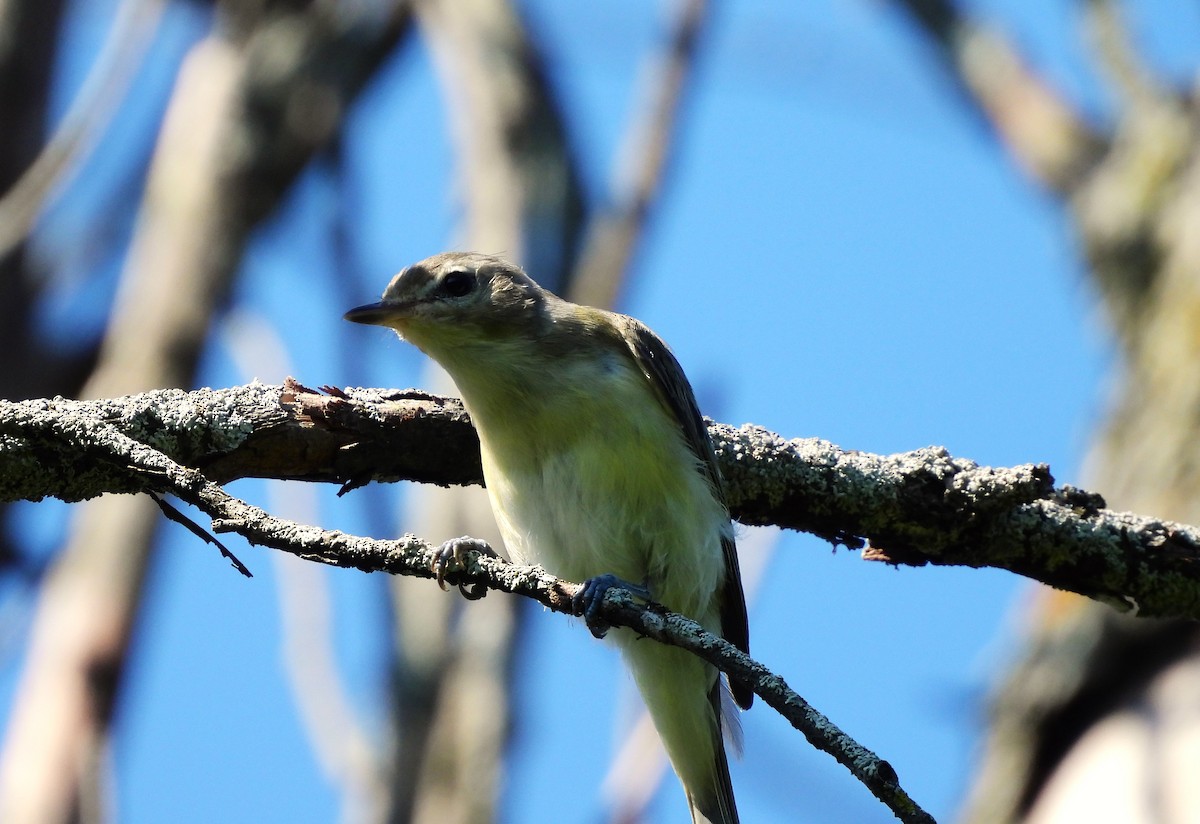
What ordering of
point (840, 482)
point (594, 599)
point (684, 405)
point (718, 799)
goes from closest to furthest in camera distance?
point (594, 599) < point (840, 482) < point (684, 405) < point (718, 799)

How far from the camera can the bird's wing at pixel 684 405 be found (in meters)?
4.75

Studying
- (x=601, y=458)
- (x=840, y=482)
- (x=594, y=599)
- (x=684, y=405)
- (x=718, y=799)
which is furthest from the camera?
(x=718, y=799)

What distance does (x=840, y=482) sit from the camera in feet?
13.2

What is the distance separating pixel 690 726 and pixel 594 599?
1710mm

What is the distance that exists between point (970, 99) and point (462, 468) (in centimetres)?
713

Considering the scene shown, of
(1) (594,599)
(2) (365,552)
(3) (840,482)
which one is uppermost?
(3) (840,482)

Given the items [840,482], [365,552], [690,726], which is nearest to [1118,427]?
[690,726]

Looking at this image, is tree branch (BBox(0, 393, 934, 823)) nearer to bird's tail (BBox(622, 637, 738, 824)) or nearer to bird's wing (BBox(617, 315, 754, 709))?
bird's wing (BBox(617, 315, 754, 709))

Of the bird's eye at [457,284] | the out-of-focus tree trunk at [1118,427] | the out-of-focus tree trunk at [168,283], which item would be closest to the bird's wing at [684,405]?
the bird's eye at [457,284]

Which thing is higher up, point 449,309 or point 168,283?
point 168,283

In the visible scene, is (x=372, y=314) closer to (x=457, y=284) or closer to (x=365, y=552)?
(x=457, y=284)

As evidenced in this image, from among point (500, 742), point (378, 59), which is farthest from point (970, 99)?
point (500, 742)

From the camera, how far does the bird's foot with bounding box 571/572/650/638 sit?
3.35m

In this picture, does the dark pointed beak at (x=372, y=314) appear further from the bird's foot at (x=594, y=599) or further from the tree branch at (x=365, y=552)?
the tree branch at (x=365, y=552)
